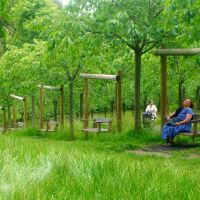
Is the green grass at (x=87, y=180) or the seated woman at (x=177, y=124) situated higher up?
the seated woman at (x=177, y=124)

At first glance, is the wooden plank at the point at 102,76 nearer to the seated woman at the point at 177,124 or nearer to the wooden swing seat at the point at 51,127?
the seated woman at the point at 177,124

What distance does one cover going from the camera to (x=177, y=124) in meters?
11.7

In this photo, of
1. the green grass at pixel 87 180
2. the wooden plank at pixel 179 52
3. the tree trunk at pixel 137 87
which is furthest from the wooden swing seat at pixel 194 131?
the green grass at pixel 87 180

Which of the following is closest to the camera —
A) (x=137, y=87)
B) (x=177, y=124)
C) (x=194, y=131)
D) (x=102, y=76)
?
(x=194, y=131)

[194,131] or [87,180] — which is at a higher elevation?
[194,131]

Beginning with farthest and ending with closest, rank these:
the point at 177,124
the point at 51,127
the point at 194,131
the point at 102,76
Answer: the point at 51,127, the point at 102,76, the point at 177,124, the point at 194,131

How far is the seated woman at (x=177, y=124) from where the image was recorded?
11.8m

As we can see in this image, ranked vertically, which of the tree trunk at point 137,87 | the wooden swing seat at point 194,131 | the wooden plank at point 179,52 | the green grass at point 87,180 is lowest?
the green grass at point 87,180

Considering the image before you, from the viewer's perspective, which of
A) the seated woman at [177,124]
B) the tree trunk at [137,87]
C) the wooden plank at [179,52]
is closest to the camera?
the wooden plank at [179,52]

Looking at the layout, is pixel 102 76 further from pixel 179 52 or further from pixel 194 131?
pixel 194 131

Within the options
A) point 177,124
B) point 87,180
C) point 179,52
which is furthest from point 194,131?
point 87,180

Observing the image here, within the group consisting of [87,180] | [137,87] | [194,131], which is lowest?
[87,180]

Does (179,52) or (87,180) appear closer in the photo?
(87,180)

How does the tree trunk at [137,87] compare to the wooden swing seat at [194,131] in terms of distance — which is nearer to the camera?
the wooden swing seat at [194,131]
